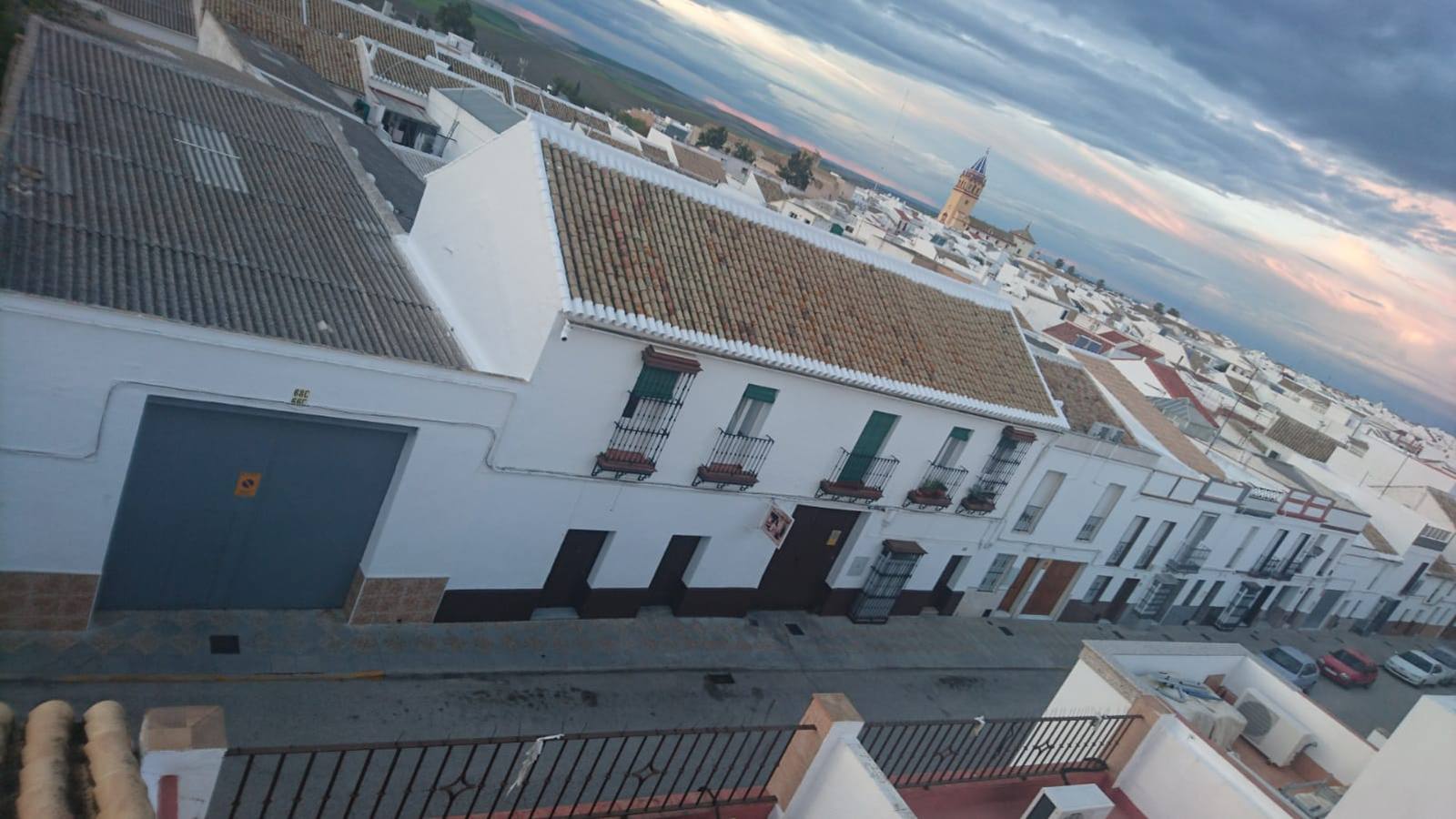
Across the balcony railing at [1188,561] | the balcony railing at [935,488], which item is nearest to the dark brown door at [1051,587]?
the balcony railing at [1188,561]

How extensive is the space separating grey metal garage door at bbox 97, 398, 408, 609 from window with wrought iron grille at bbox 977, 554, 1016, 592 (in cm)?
1585

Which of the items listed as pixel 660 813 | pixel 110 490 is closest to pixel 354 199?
pixel 110 490

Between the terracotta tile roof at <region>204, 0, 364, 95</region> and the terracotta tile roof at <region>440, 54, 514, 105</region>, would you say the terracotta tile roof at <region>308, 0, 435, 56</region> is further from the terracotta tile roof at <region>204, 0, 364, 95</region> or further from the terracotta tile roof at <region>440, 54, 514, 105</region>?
the terracotta tile roof at <region>204, 0, 364, 95</region>

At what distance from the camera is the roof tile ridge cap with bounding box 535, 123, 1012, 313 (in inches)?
587

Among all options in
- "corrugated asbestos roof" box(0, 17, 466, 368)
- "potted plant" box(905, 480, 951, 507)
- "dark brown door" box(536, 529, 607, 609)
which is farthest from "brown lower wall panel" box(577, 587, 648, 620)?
"potted plant" box(905, 480, 951, 507)

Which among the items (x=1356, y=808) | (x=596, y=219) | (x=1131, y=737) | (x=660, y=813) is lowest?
(x=660, y=813)

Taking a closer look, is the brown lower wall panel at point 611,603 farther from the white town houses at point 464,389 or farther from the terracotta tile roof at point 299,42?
the terracotta tile roof at point 299,42

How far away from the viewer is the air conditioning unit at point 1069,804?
26.0 ft

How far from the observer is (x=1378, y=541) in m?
34.3

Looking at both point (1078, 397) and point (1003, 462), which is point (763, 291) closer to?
point (1003, 462)

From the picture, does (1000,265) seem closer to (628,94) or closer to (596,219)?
(596,219)

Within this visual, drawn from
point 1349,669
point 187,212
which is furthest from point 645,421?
point 1349,669

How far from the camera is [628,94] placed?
7426 inches

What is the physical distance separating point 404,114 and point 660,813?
35.2 m
